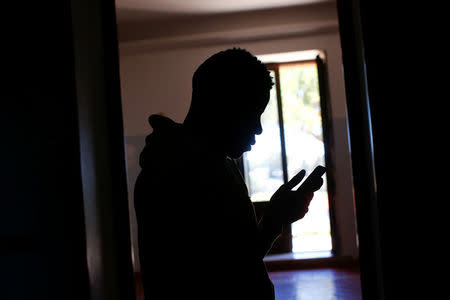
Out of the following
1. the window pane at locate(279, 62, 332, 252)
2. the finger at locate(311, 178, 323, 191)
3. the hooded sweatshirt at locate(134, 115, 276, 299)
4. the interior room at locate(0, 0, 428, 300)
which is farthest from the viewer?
the window pane at locate(279, 62, 332, 252)

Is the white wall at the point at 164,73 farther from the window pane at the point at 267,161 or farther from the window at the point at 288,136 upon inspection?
the window pane at the point at 267,161

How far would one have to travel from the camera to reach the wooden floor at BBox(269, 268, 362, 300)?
3.26 meters

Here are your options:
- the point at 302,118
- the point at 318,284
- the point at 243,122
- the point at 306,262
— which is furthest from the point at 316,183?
the point at 302,118

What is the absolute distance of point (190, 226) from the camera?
2.13ft

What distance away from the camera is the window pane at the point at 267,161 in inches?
178

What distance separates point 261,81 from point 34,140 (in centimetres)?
85

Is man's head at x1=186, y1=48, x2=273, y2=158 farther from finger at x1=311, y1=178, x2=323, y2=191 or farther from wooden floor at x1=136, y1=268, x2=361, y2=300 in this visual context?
wooden floor at x1=136, y1=268, x2=361, y2=300

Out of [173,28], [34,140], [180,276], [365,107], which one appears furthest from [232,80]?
[173,28]

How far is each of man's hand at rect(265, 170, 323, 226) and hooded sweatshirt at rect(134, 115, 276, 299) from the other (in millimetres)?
50

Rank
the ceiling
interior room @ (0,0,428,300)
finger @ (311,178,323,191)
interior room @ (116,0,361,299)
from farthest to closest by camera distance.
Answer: interior room @ (116,0,361,299) → the ceiling → interior room @ (0,0,428,300) → finger @ (311,178,323,191)

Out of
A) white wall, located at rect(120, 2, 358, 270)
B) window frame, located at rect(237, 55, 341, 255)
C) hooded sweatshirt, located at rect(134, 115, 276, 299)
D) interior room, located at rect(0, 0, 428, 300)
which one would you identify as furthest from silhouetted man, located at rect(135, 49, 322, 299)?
window frame, located at rect(237, 55, 341, 255)

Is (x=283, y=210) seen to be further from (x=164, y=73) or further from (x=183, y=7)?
(x=164, y=73)

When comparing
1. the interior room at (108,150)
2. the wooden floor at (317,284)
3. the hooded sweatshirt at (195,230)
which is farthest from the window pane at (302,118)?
the hooded sweatshirt at (195,230)

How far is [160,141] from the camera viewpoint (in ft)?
2.34
